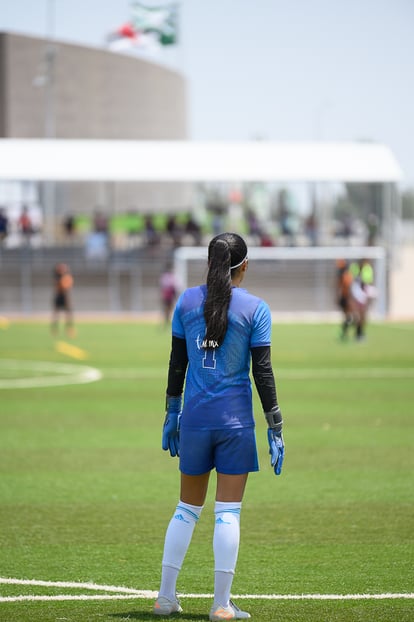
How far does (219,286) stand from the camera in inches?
246

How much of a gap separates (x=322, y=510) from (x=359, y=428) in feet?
16.2

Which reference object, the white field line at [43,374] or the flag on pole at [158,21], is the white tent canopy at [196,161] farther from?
the white field line at [43,374]

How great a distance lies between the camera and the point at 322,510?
984 centimetres

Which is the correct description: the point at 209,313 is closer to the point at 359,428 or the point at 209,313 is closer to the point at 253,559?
the point at 253,559

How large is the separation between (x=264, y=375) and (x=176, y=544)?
106 centimetres

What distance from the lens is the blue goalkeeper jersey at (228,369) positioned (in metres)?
6.23

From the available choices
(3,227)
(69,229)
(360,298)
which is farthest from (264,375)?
(69,229)

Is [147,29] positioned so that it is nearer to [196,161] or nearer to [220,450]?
[196,161]

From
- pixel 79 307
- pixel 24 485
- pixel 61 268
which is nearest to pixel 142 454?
pixel 24 485

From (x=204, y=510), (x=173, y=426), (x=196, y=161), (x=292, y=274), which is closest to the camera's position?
(x=173, y=426)

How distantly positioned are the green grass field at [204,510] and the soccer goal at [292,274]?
25.8m

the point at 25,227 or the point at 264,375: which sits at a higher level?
the point at 264,375

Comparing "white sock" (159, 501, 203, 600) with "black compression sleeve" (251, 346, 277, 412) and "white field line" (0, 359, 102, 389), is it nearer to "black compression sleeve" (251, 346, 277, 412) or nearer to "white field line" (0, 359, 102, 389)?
"black compression sleeve" (251, 346, 277, 412)

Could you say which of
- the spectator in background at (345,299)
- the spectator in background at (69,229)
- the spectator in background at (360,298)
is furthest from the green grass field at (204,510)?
the spectator in background at (69,229)
